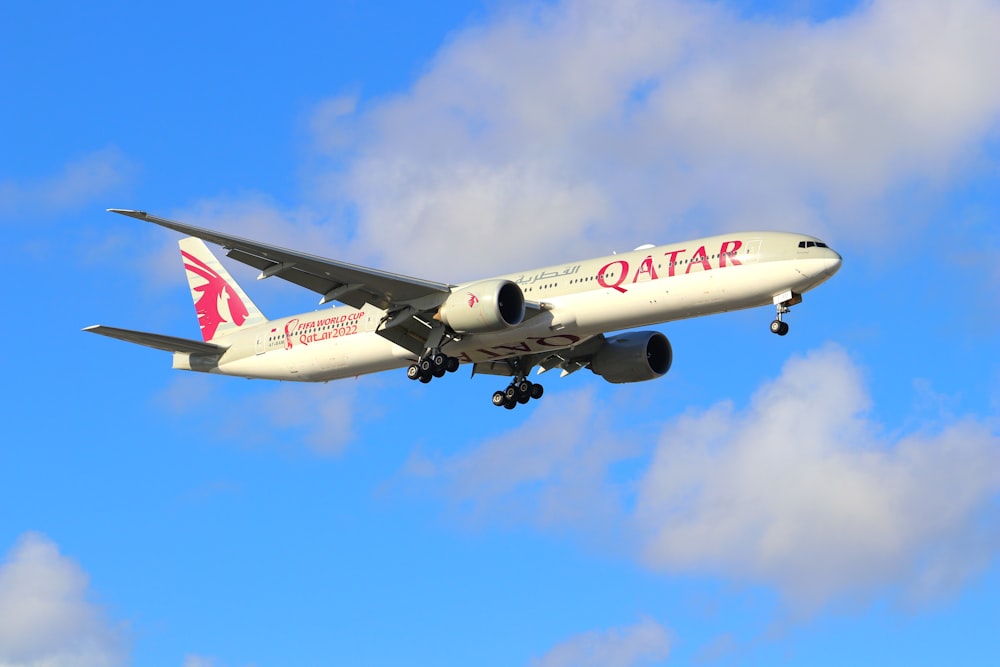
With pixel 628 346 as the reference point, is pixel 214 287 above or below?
Result: above

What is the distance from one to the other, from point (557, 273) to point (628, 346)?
7.54m

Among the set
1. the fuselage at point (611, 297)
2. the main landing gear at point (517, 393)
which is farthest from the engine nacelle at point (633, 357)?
the fuselage at point (611, 297)

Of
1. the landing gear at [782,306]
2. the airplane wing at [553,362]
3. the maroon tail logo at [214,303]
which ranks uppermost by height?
the maroon tail logo at [214,303]

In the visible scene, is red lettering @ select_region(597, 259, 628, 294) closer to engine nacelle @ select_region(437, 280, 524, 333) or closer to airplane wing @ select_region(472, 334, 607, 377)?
engine nacelle @ select_region(437, 280, 524, 333)

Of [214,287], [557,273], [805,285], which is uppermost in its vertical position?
[214,287]

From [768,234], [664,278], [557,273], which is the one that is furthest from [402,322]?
[768,234]

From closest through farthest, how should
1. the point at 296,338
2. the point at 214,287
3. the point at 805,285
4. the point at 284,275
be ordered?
the point at 805,285, the point at 284,275, the point at 296,338, the point at 214,287

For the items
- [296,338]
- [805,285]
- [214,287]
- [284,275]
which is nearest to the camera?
[805,285]

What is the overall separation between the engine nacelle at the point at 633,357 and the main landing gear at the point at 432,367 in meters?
7.76

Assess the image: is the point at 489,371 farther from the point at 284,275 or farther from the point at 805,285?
the point at 805,285

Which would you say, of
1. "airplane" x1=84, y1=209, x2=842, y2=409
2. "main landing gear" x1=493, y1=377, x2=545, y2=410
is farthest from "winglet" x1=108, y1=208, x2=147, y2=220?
"main landing gear" x1=493, y1=377, x2=545, y2=410

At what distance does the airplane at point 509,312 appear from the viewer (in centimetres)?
4650

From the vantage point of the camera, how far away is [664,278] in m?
47.2

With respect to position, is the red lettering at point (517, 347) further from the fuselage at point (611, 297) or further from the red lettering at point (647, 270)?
the red lettering at point (647, 270)
